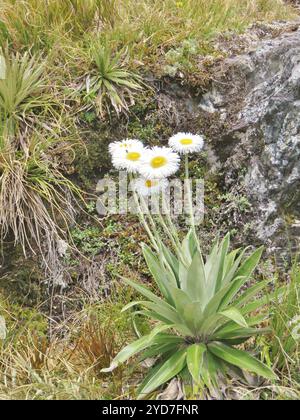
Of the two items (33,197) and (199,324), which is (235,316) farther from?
(33,197)

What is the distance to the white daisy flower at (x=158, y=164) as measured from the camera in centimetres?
265

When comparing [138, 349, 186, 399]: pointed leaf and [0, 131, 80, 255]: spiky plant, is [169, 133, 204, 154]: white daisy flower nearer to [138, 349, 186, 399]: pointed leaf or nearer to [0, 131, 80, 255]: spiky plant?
[138, 349, 186, 399]: pointed leaf

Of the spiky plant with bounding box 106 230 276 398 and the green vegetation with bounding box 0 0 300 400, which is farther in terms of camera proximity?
the green vegetation with bounding box 0 0 300 400

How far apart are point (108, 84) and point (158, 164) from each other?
1.88 m

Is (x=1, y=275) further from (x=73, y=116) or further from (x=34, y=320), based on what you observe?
(x=73, y=116)

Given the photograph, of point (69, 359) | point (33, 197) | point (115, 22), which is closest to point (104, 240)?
point (33, 197)

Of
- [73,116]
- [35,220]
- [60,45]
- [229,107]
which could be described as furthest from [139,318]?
[60,45]

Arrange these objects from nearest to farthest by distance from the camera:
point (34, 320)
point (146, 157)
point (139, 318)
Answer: point (146, 157) < point (139, 318) < point (34, 320)

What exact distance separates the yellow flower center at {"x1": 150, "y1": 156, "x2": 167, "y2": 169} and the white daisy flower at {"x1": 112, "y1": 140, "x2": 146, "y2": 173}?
7cm

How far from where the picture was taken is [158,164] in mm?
2686

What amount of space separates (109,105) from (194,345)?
2291 mm

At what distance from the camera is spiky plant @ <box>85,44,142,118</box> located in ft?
14.3

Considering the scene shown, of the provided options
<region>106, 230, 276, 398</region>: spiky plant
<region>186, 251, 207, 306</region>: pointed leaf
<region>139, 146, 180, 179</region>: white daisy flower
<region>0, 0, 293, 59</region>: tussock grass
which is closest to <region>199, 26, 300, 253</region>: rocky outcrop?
<region>0, 0, 293, 59</region>: tussock grass

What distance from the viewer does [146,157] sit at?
272 cm
